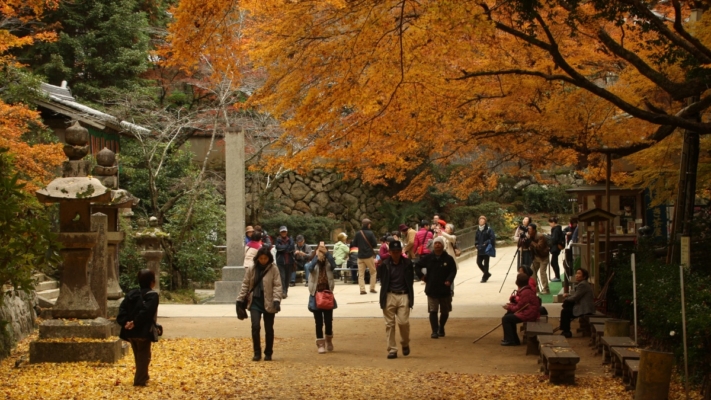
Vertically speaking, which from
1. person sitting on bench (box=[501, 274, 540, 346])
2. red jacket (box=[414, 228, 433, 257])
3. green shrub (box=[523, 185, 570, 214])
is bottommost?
person sitting on bench (box=[501, 274, 540, 346])

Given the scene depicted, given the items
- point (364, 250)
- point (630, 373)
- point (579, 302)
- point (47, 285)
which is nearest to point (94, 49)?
point (47, 285)

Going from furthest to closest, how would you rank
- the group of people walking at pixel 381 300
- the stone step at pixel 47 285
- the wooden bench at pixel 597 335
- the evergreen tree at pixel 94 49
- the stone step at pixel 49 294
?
the evergreen tree at pixel 94 49 < the stone step at pixel 47 285 < the stone step at pixel 49 294 < the wooden bench at pixel 597 335 < the group of people walking at pixel 381 300

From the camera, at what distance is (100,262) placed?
1202 centimetres

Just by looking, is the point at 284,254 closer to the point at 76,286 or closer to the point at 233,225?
the point at 233,225

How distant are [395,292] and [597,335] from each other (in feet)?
9.96

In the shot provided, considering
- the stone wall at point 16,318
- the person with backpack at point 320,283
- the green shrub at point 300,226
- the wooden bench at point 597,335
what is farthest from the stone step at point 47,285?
the green shrub at point 300,226

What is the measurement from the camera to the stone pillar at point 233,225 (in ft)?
65.6

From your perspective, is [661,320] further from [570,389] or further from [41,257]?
[41,257]

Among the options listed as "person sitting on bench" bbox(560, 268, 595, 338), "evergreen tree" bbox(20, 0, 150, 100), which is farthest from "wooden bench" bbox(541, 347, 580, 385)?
"evergreen tree" bbox(20, 0, 150, 100)

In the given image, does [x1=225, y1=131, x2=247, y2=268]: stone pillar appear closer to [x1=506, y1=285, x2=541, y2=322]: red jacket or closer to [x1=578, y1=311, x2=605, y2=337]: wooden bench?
[x1=506, y1=285, x2=541, y2=322]: red jacket

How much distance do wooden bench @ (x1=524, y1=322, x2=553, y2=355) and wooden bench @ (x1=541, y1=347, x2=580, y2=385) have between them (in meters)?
1.98

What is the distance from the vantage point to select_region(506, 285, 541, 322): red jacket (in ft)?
42.1

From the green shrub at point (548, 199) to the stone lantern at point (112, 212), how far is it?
2597cm

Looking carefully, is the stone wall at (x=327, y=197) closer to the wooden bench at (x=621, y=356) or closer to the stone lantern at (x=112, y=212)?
the stone lantern at (x=112, y=212)
